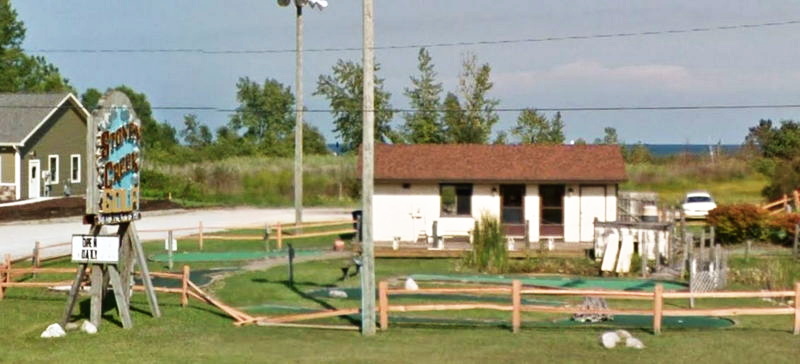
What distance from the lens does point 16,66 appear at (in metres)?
102

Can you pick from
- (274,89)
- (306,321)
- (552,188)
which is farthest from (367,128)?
(274,89)

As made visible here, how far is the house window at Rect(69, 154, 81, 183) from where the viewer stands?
71.4 metres

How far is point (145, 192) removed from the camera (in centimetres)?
7181

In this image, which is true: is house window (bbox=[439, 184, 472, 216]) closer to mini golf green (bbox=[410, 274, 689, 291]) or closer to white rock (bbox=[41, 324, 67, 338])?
mini golf green (bbox=[410, 274, 689, 291])

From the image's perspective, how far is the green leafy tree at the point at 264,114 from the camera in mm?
115938

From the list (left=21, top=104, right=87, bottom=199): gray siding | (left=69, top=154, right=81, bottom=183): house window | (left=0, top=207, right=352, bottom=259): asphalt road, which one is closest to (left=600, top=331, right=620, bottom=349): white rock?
(left=0, top=207, right=352, bottom=259): asphalt road

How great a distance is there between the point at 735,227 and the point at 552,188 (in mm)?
6555

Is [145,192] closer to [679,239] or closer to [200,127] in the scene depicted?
[679,239]

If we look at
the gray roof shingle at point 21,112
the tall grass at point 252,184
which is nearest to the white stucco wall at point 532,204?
the tall grass at point 252,184

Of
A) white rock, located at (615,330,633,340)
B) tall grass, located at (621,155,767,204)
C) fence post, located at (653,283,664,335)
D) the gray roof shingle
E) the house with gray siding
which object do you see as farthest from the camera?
tall grass, located at (621,155,767,204)

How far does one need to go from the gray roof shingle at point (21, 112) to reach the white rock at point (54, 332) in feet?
143

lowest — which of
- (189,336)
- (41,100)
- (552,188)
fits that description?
(189,336)

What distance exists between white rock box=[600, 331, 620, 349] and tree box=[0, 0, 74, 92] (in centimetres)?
8349

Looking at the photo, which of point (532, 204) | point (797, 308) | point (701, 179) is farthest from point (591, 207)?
point (701, 179)
